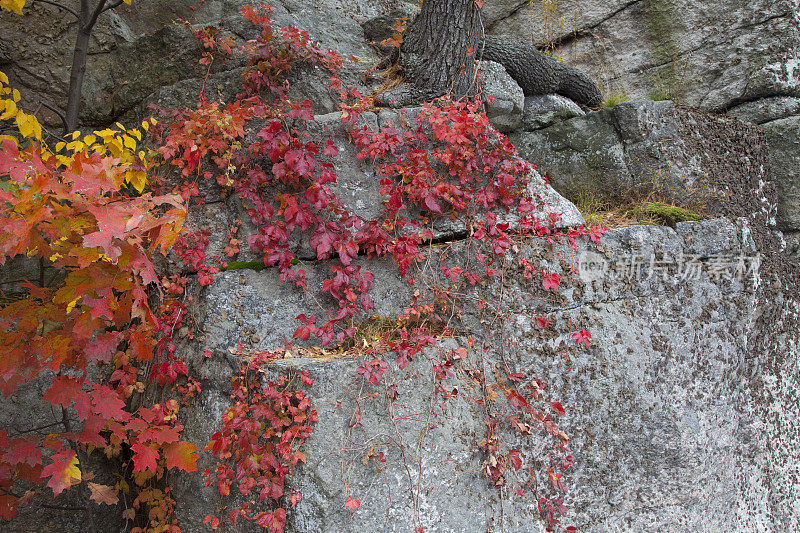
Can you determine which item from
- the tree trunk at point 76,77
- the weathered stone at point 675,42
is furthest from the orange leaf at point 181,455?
the weathered stone at point 675,42

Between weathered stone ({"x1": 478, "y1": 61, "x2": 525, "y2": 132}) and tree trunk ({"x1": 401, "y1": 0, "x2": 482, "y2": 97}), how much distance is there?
38cm

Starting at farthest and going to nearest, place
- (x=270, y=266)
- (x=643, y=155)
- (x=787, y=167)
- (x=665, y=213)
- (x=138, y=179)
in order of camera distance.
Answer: (x=787, y=167) → (x=643, y=155) → (x=665, y=213) → (x=270, y=266) → (x=138, y=179)

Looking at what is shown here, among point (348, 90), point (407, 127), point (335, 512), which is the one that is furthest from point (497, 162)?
point (335, 512)

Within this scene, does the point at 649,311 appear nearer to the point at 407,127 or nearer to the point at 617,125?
the point at 617,125

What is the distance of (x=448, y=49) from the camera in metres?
4.11

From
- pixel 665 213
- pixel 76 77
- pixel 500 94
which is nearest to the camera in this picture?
pixel 76 77

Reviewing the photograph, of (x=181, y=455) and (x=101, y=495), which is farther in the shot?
(x=101, y=495)

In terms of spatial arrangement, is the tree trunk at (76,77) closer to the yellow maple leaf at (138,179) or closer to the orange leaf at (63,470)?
the yellow maple leaf at (138,179)

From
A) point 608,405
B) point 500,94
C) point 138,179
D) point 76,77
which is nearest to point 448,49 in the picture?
point 500,94

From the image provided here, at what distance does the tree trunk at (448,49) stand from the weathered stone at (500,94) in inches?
14.8

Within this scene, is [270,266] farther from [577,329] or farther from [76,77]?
[577,329]

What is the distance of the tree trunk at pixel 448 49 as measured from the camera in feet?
13.4

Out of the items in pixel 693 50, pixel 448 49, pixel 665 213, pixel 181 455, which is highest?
pixel 693 50

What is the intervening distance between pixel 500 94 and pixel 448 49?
71cm
